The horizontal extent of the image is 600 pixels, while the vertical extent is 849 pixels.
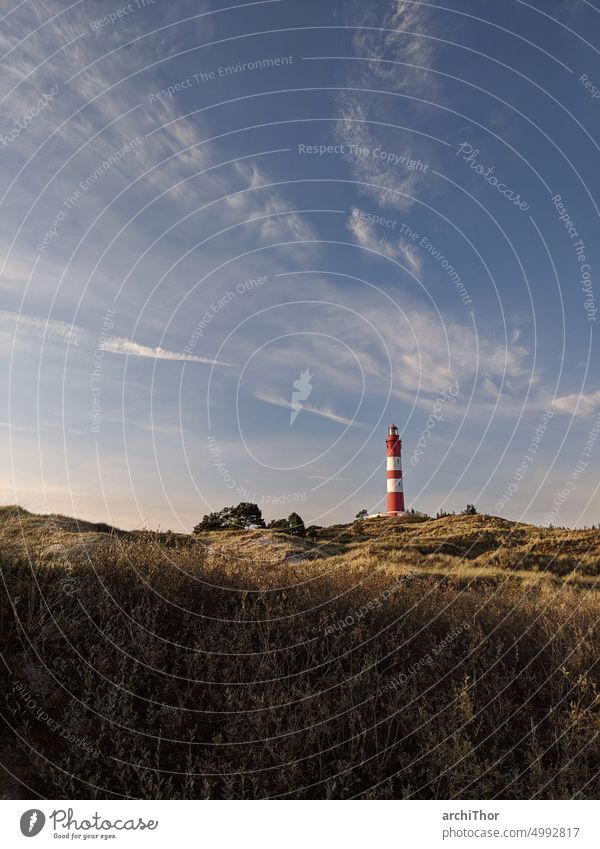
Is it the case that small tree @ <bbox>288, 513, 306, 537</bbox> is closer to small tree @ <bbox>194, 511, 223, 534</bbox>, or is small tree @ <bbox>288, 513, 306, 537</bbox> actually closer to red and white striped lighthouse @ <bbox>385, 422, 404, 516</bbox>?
small tree @ <bbox>194, 511, 223, 534</bbox>

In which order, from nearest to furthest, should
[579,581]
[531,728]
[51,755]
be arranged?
1. [51,755]
2. [531,728]
3. [579,581]

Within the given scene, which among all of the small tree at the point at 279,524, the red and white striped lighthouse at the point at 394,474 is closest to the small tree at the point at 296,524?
the small tree at the point at 279,524

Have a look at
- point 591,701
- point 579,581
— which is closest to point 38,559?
point 591,701

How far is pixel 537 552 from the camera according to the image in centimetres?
2588

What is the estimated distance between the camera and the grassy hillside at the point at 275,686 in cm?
473

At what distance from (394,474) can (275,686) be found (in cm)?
4456

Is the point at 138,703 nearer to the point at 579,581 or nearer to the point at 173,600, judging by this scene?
the point at 173,600

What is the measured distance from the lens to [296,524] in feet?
114
